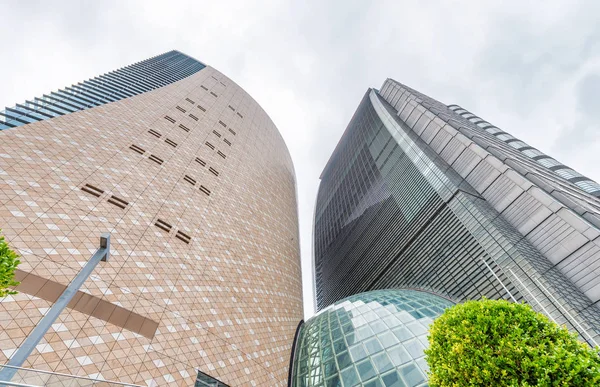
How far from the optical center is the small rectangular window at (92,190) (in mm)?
15273

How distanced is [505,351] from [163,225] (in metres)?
17.2

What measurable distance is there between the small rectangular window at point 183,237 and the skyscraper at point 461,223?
20.6 meters

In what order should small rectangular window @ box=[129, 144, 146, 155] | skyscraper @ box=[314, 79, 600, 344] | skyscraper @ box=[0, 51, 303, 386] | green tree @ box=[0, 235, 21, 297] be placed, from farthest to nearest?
small rectangular window @ box=[129, 144, 146, 155], skyscraper @ box=[314, 79, 600, 344], skyscraper @ box=[0, 51, 303, 386], green tree @ box=[0, 235, 21, 297]

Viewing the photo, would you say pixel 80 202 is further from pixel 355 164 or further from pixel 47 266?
pixel 355 164

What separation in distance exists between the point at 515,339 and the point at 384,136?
141ft

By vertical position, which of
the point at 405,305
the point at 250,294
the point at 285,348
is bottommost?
the point at 285,348

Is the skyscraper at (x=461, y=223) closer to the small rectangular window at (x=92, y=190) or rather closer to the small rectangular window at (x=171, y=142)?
the small rectangular window at (x=171, y=142)

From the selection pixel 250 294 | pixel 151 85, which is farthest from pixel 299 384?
pixel 151 85

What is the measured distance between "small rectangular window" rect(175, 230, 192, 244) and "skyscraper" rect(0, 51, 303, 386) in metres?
0.08

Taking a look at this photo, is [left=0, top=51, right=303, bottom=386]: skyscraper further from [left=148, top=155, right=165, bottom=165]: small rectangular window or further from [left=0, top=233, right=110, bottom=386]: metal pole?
[left=148, top=155, right=165, bottom=165]: small rectangular window

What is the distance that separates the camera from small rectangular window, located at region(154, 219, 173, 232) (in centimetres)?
1694

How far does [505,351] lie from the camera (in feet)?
Answer: 24.9

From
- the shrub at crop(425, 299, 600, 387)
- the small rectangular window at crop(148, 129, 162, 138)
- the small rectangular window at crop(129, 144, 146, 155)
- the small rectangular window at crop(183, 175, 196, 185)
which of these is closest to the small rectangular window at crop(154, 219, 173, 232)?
the small rectangular window at crop(183, 175, 196, 185)

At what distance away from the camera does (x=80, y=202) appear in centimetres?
1438
